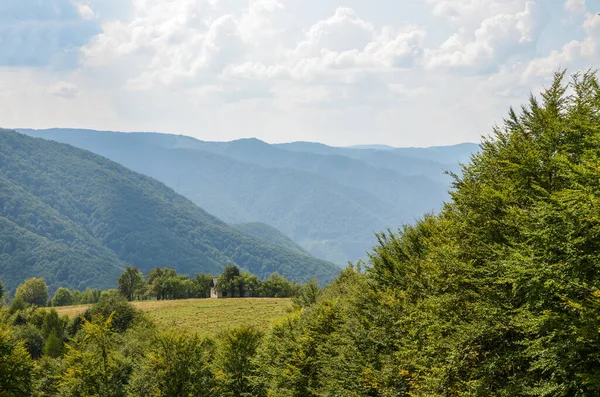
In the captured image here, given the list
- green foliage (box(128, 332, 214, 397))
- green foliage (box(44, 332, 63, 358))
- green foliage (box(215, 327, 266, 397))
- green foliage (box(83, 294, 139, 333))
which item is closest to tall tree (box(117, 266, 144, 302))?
green foliage (box(83, 294, 139, 333))

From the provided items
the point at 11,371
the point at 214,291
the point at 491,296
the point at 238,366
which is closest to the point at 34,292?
the point at 214,291

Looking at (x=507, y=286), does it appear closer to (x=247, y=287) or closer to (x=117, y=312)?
(x=117, y=312)

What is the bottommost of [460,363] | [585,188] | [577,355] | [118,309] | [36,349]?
[36,349]

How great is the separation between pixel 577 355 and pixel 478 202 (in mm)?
8665

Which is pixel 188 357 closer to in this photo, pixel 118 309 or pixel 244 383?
pixel 244 383

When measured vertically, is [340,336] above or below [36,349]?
above

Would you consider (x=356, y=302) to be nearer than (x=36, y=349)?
Yes

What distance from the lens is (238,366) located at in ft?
162

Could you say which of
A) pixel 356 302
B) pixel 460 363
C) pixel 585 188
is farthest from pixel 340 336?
pixel 585 188

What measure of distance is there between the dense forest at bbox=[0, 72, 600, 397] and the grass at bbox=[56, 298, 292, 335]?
35.2 meters

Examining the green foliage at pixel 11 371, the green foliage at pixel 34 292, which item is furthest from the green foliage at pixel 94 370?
the green foliage at pixel 34 292

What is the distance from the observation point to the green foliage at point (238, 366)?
47.4 m

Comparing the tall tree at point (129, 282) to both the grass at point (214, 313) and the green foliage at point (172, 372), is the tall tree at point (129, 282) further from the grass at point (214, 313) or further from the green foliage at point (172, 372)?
the green foliage at point (172, 372)

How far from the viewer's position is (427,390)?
68.7 ft
